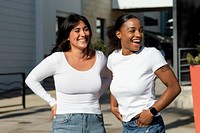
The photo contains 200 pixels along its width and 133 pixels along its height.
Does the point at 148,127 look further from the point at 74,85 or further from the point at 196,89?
the point at 196,89

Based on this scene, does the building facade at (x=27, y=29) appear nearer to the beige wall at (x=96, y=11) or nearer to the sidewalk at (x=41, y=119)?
the beige wall at (x=96, y=11)

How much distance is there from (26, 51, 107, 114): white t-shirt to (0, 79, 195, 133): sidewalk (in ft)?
16.6

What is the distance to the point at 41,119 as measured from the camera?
1076 cm

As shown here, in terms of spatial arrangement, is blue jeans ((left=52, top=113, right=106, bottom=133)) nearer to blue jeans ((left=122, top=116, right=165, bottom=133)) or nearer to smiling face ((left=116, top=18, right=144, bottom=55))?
blue jeans ((left=122, top=116, right=165, bottom=133))

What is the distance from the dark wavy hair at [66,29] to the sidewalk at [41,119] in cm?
500

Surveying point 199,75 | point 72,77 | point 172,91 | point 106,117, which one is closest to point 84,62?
point 72,77

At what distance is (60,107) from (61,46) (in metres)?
0.51

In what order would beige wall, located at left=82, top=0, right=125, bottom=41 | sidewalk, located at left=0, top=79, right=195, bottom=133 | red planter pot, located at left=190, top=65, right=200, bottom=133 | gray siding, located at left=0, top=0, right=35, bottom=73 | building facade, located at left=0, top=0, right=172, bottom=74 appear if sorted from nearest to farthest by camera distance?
red planter pot, located at left=190, top=65, right=200, bottom=133, sidewalk, located at left=0, top=79, right=195, bottom=133, gray siding, located at left=0, top=0, right=35, bottom=73, building facade, located at left=0, top=0, right=172, bottom=74, beige wall, located at left=82, top=0, right=125, bottom=41

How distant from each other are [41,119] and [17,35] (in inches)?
385

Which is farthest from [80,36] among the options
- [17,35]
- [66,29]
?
[17,35]

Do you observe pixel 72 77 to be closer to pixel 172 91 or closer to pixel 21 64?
pixel 172 91

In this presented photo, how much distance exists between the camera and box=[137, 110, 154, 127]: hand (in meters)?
3.46

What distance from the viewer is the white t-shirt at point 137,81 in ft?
11.5

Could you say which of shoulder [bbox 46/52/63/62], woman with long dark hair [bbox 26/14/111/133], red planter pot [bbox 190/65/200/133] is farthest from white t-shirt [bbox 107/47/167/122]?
red planter pot [bbox 190/65/200/133]
